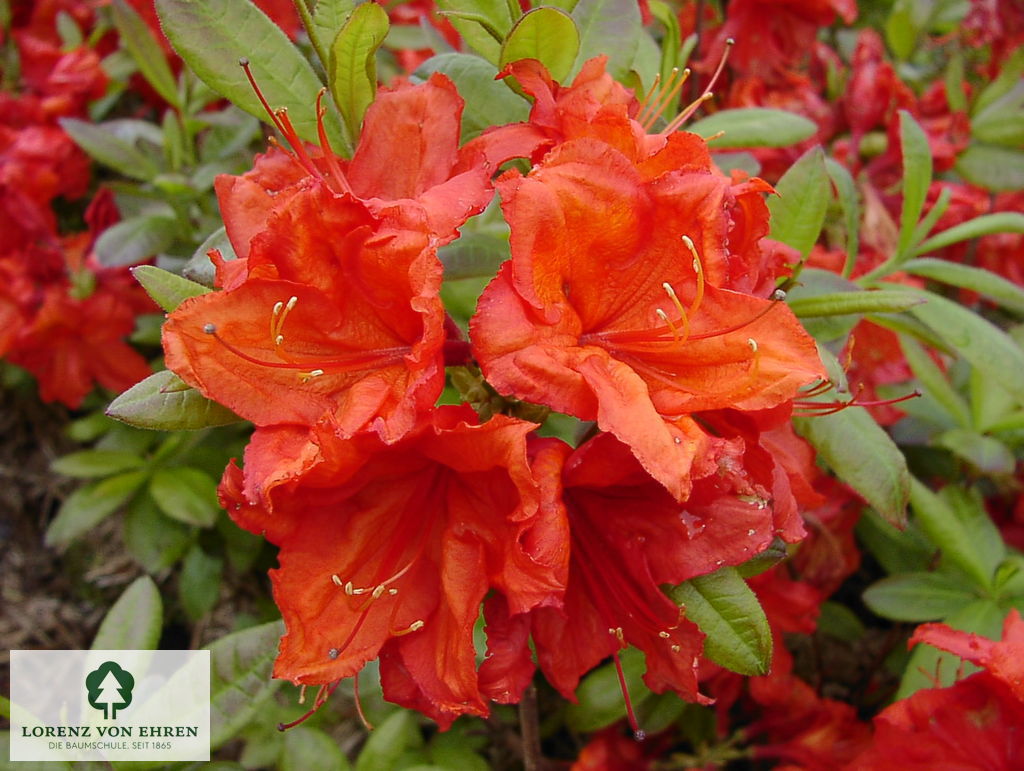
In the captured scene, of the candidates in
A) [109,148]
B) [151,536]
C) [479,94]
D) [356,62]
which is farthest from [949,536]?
[109,148]

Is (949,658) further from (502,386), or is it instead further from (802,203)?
(502,386)

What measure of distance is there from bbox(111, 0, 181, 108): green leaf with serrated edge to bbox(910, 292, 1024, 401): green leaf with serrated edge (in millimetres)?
1336

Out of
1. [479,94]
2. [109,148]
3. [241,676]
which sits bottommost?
[241,676]

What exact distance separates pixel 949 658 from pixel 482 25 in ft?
3.25

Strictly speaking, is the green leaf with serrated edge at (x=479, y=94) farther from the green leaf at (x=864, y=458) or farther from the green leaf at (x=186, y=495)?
the green leaf at (x=186, y=495)

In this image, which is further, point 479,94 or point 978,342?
point 978,342

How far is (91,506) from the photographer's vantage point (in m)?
1.71

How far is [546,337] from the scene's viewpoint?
78cm

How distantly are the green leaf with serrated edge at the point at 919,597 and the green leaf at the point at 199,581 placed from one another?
45.8 inches

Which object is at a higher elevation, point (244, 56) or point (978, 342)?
point (244, 56)

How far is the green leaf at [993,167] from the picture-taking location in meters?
1.79

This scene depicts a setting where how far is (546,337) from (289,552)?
0.30 meters

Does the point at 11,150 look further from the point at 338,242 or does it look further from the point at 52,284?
the point at 338,242

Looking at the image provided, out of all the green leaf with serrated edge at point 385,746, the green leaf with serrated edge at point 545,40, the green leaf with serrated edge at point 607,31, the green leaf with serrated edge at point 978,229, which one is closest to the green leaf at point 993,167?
the green leaf with serrated edge at point 978,229
